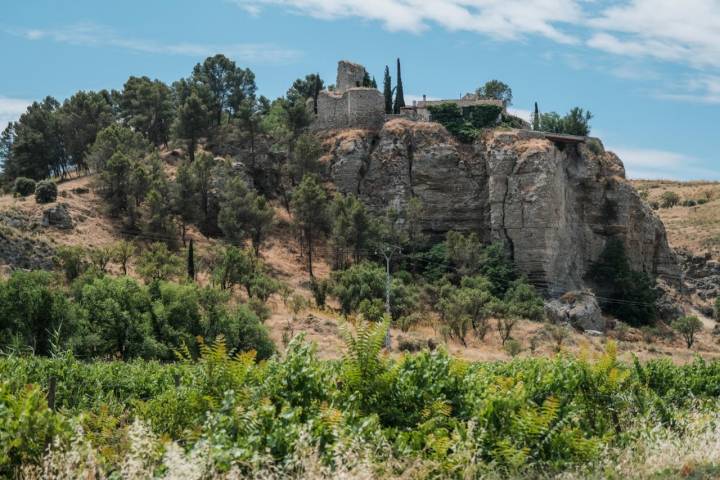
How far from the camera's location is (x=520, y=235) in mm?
52656

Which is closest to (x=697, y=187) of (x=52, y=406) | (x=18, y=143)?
(x=18, y=143)

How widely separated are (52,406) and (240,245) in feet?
129

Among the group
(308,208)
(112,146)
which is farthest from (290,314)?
(112,146)

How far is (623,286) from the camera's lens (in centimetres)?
5475

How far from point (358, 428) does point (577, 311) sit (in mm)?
40776

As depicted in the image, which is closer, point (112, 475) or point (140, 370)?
point (112, 475)

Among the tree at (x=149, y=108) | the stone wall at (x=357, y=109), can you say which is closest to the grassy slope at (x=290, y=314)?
the stone wall at (x=357, y=109)

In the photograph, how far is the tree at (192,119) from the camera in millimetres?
58531

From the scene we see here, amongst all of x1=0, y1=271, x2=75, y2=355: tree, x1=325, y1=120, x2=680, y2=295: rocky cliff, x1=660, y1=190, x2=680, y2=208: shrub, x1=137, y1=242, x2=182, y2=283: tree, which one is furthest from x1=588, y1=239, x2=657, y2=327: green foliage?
x1=0, y1=271, x2=75, y2=355: tree

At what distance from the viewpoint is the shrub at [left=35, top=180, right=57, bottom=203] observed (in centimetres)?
4763

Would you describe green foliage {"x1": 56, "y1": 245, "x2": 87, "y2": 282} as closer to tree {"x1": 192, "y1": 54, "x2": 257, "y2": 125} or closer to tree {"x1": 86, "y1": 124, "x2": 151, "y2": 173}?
tree {"x1": 86, "y1": 124, "x2": 151, "y2": 173}

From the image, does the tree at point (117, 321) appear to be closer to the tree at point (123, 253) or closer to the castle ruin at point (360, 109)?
the tree at point (123, 253)

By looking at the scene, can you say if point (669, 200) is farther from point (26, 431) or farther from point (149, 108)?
point (26, 431)

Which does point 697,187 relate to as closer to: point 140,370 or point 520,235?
point 520,235
